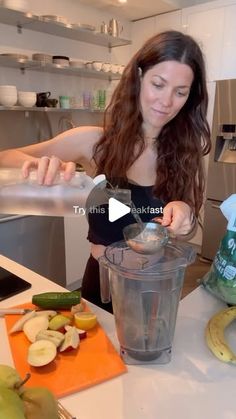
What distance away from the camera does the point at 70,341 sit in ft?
2.22

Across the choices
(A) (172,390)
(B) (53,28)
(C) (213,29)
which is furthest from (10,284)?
(C) (213,29)

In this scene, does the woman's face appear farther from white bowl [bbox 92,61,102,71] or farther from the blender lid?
white bowl [bbox 92,61,102,71]

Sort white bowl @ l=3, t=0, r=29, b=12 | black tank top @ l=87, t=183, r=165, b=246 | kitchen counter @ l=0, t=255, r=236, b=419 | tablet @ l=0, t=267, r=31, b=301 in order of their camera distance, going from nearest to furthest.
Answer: kitchen counter @ l=0, t=255, r=236, b=419 → tablet @ l=0, t=267, r=31, b=301 → black tank top @ l=87, t=183, r=165, b=246 → white bowl @ l=3, t=0, r=29, b=12

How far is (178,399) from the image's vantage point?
573 millimetres

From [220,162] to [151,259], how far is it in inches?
88.2

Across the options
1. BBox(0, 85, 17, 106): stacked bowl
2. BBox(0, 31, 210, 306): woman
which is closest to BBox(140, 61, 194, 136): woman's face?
BBox(0, 31, 210, 306): woman

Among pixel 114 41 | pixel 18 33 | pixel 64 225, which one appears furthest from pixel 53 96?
pixel 64 225

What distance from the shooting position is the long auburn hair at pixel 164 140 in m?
1.11

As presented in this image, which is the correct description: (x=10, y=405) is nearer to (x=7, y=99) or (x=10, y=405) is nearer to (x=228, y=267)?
(x=228, y=267)

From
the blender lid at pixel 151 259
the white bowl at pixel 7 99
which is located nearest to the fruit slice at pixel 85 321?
the blender lid at pixel 151 259

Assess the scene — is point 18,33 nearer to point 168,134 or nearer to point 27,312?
point 168,134

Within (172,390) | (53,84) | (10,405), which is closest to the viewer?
(10,405)

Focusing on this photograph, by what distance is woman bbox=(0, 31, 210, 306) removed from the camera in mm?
1004

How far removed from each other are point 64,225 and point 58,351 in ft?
5.37
